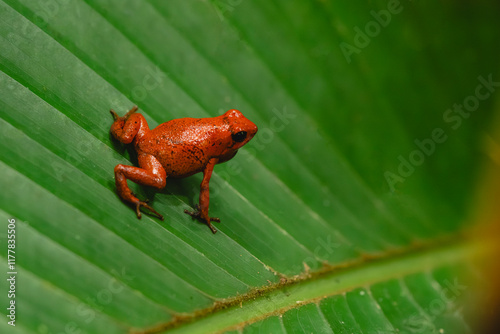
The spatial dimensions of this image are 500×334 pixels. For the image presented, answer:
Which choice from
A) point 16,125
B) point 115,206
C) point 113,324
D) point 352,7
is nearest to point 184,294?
point 113,324

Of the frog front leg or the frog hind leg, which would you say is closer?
the frog hind leg


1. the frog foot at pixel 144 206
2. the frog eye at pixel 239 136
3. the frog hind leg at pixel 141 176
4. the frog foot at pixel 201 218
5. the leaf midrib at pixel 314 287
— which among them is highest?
the frog hind leg at pixel 141 176

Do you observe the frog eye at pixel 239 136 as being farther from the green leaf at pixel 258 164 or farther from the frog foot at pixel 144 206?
the frog foot at pixel 144 206

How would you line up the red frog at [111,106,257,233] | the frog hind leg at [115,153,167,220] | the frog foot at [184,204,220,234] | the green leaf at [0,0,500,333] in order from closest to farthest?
the green leaf at [0,0,500,333] → the frog hind leg at [115,153,167,220] → the red frog at [111,106,257,233] → the frog foot at [184,204,220,234]

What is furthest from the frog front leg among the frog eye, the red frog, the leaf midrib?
the leaf midrib

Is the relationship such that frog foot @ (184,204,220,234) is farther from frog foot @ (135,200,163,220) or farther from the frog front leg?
frog foot @ (135,200,163,220)

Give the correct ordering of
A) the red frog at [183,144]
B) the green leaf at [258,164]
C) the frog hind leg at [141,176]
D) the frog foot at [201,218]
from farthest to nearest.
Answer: the frog foot at [201,218], the red frog at [183,144], the frog hind leg at [141,176], the green leaf at [258,164]

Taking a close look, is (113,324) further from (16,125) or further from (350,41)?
(350,41)

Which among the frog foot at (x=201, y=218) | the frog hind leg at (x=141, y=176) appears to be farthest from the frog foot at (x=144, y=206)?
the frog foot at (x=201, y=218)
